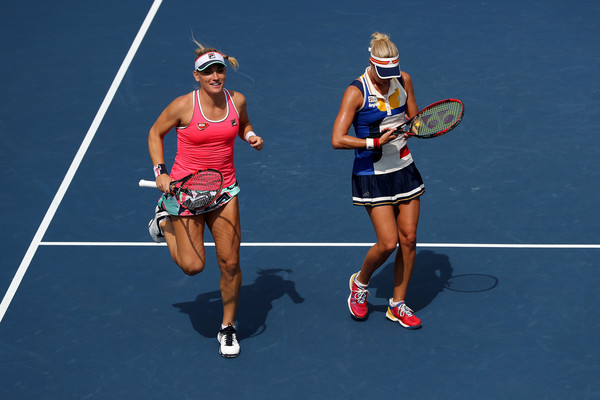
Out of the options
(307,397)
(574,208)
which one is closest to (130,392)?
(307,397)

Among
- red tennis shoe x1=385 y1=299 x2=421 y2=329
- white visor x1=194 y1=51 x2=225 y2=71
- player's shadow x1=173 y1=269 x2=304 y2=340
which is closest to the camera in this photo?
white visor x1=194 y1=51 x2=225 y2=71

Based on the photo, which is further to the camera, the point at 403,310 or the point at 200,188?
the point at 403,310

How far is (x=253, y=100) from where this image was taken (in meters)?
11.3

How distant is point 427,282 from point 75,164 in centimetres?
417

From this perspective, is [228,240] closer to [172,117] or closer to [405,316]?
[172,117]

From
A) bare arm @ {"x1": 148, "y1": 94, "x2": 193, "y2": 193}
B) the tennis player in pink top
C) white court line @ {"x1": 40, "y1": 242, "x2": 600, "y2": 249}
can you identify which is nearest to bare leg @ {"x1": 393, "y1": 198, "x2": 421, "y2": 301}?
white court line @ {"x1": 40, "y1": 242, "x2": 600, "y2": 249}

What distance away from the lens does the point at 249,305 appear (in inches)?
314

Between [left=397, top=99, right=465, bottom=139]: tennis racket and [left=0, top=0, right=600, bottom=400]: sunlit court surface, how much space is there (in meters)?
1.52

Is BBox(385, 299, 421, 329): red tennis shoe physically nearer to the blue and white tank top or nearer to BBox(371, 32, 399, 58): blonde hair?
the blue and white tank top

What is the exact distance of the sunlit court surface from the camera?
23.4 ft

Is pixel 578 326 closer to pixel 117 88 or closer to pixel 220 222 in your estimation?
pixel 220 222

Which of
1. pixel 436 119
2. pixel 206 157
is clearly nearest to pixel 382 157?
pixel 436 119

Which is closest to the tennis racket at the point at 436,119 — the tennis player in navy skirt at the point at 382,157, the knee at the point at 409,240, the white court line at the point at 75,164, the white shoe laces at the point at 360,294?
the tennis player in navy skirt at the point at 382,157

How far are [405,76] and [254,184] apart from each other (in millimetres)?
2847
